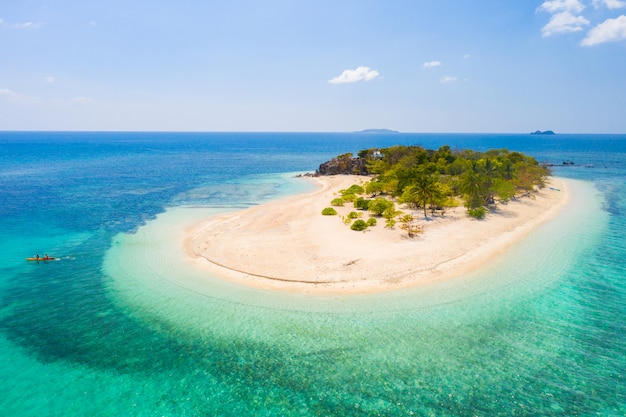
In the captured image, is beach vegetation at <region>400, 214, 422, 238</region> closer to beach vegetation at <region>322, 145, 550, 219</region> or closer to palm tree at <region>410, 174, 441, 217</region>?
beach vegetation at <region>322, 145, 550, 219</region>

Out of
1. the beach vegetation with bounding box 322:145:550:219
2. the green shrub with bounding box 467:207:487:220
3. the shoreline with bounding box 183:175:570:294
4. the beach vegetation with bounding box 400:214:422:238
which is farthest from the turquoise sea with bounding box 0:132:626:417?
the beach vegetation with bounding box 322:145:550:219

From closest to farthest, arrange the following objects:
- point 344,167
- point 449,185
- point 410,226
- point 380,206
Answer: point 410,226, point 380,206, point 449,185, point 344,167

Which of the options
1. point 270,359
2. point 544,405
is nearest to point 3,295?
point 270,359

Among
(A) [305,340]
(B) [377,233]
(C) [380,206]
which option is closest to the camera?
(A) [305,340]

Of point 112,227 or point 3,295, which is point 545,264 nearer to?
point 3,295

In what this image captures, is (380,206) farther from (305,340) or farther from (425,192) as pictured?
(305,340)

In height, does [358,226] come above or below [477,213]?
below

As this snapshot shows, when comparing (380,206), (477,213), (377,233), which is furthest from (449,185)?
(377,233)
